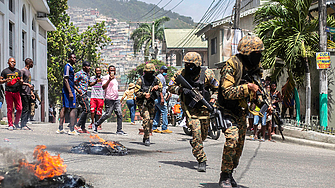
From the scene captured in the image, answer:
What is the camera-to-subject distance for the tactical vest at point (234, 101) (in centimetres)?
477

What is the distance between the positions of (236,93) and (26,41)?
21.8m

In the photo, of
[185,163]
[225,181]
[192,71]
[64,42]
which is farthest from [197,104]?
[64,42]

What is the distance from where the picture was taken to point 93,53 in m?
36.1

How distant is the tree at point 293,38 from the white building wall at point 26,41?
37.3 feet

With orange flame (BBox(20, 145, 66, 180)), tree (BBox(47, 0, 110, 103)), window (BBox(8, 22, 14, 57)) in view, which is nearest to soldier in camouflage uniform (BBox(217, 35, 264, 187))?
orange flame (BBox(20, 145, 66, 180))

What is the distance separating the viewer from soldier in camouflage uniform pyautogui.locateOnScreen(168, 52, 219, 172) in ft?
19.4

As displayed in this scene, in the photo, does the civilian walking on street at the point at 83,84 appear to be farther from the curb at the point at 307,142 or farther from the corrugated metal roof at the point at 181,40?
the corrugated metal roof at the point at 181,40

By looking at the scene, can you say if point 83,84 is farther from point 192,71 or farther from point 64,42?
point 64,42

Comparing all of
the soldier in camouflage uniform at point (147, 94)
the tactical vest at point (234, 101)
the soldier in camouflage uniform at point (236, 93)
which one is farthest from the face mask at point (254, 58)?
the soldier in camouflage uniform at point (147, 94)

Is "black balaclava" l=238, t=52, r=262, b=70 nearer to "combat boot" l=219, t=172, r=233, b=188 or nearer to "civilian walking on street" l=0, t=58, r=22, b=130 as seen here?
"combat boot" l=219, t=172, r=233, b=188

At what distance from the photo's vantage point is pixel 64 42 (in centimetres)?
3491

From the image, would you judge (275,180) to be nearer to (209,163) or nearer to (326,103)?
(209,163)

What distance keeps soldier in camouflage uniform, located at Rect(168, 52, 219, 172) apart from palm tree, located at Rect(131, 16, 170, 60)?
153ft

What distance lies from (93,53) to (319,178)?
31882 mm
